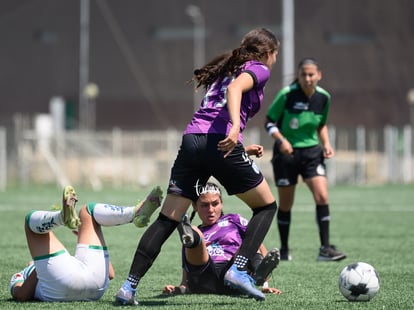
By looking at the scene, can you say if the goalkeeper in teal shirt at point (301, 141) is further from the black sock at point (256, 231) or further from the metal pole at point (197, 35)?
the metal pole at point (197, 35)

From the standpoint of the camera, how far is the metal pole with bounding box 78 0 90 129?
46781mm

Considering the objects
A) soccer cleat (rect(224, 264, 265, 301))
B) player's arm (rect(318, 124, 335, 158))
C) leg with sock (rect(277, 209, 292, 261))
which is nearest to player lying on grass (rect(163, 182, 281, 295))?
soccer cleat (rect(224, 264, 265, 301))

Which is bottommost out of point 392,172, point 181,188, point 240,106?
point 392,172

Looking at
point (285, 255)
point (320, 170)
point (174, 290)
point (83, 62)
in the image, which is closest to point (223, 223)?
point (174, 290)

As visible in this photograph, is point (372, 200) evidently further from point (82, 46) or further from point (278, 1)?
point (82, 46)

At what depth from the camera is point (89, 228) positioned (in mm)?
6949

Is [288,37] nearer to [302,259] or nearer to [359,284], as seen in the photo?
[302,259]

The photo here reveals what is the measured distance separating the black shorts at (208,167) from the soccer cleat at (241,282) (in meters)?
0.52

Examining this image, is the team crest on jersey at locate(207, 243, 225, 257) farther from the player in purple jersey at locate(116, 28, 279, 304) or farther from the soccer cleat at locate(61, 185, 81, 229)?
the soccer cleat at locate(61, 185, 81, 229)

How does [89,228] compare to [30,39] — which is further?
[30,39]

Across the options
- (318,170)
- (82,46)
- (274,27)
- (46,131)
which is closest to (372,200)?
(318,170)

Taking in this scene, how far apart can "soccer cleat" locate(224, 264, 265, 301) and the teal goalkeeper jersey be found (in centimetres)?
457

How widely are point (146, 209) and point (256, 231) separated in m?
0.78

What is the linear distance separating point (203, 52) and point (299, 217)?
29580mm
